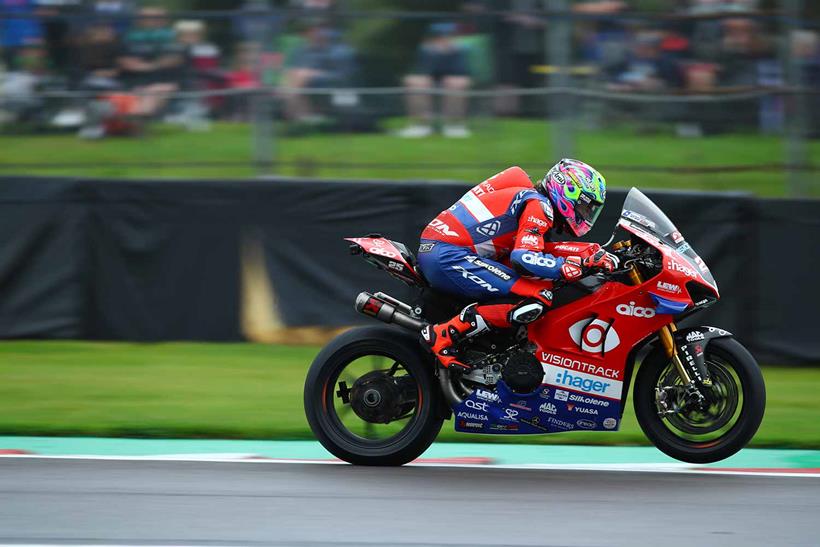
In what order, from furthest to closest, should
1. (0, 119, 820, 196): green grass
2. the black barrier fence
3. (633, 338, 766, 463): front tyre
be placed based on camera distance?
(0, 119, 820, 196): green grass < the black barrier fence < (633, 338, 766, 463): front tyre

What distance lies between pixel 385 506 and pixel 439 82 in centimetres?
537

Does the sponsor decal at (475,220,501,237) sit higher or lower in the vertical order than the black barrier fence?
higher

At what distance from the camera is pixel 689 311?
250 inches

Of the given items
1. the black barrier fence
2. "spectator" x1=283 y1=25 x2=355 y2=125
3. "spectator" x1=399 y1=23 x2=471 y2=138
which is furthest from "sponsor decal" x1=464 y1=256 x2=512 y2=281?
"spectator" x1=283 y1=25 x2=355 y2=125

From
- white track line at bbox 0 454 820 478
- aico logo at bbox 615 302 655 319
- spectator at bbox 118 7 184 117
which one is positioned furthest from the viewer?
spectator at bbox 118 7 184 117

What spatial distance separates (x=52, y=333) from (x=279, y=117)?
8.38 ft

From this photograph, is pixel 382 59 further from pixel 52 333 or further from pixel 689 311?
pixel 689 311

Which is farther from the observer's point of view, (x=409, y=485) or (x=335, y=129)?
(x=335, y=129)

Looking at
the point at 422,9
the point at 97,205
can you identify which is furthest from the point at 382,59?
the point at 97,205

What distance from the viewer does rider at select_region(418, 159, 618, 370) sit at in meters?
6.32

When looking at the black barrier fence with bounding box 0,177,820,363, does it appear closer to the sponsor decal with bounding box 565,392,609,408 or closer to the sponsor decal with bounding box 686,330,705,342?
the sponsor decal with bounding box 565,392,609,408

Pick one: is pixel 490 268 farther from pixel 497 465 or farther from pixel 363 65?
pixel 363 65

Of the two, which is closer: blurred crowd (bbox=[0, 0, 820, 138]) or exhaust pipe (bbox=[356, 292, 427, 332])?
exhaust pipe (bbox=[356, 292, 427, 332])

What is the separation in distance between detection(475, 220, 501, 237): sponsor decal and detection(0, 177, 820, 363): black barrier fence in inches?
132
